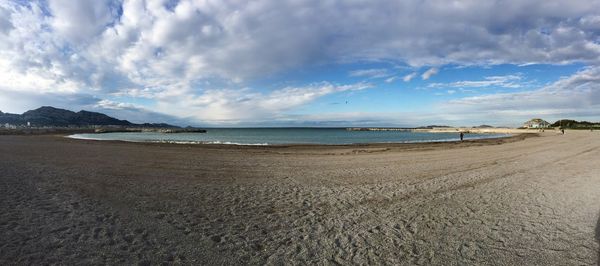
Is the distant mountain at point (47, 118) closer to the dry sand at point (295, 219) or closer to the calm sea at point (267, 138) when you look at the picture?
the calm sea at point (267, 138)

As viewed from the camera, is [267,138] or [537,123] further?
[537,123]

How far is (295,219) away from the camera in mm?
7078

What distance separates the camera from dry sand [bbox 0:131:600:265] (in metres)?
5.13

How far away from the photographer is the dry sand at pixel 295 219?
5.13 metres

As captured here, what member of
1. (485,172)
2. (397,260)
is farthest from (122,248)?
(485,172)

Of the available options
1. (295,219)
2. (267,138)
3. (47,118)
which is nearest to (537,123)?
(267,138)

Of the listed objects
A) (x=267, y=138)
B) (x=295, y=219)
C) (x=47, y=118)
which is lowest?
(x=267, y=138)

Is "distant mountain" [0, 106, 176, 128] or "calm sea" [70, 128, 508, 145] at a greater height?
"distant mountain" [0, 106, 176, 128]

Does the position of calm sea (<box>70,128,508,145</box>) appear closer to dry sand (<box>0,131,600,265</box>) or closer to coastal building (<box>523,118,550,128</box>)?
dry sand (<box>0,131,600,265</box>)

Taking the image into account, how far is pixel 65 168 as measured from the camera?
45.8 ft

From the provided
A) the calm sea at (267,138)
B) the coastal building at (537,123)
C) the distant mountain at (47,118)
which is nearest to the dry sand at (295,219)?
the calm sea at (267,138)

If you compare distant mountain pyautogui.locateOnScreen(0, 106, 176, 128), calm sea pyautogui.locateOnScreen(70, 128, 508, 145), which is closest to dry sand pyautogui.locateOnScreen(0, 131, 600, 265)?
calm sea pyautogui.locateOnScreen(70, 128, 508, 145)

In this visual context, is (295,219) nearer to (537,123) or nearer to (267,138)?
(267,138)

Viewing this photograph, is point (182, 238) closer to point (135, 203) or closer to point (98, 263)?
point (98, 263)
